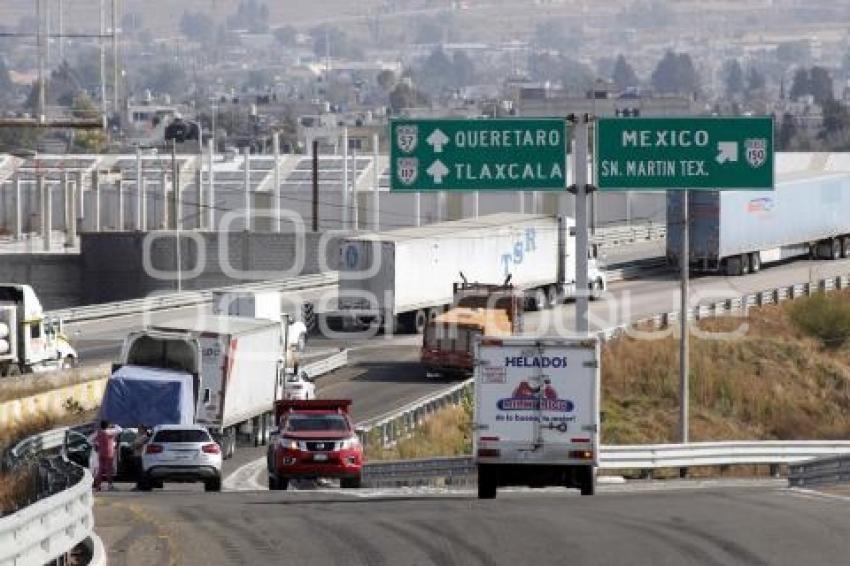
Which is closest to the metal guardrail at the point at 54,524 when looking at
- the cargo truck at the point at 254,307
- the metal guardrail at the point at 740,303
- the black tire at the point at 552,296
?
the cargo truck at the point at 254,307

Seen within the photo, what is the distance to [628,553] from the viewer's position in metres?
22.9

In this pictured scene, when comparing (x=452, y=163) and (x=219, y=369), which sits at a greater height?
(x=452, y=163)

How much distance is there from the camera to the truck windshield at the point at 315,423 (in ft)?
121

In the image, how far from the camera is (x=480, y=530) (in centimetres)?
2494

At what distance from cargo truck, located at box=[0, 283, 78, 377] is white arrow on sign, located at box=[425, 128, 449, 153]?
60.8 ft

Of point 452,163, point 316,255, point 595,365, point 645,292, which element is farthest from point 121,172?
point 595,365

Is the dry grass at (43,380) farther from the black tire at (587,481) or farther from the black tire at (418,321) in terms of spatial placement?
the black tire at (587,481)

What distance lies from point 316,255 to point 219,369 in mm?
51057

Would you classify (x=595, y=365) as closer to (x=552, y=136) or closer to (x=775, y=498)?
(x=775, y=498)

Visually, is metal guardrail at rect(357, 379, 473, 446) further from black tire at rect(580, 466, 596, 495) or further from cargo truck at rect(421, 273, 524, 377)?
black tire at rect(580, 466, 596, 495)

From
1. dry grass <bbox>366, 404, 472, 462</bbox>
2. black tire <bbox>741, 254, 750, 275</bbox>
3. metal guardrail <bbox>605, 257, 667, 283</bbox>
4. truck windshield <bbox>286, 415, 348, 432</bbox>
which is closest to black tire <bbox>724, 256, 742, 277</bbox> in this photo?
black tire <bbox>741, 254, 750, 275</bbox>

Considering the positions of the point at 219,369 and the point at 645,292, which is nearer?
the point at 219,369

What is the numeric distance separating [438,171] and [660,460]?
6.76 meters

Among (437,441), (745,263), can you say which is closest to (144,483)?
(437,441)
